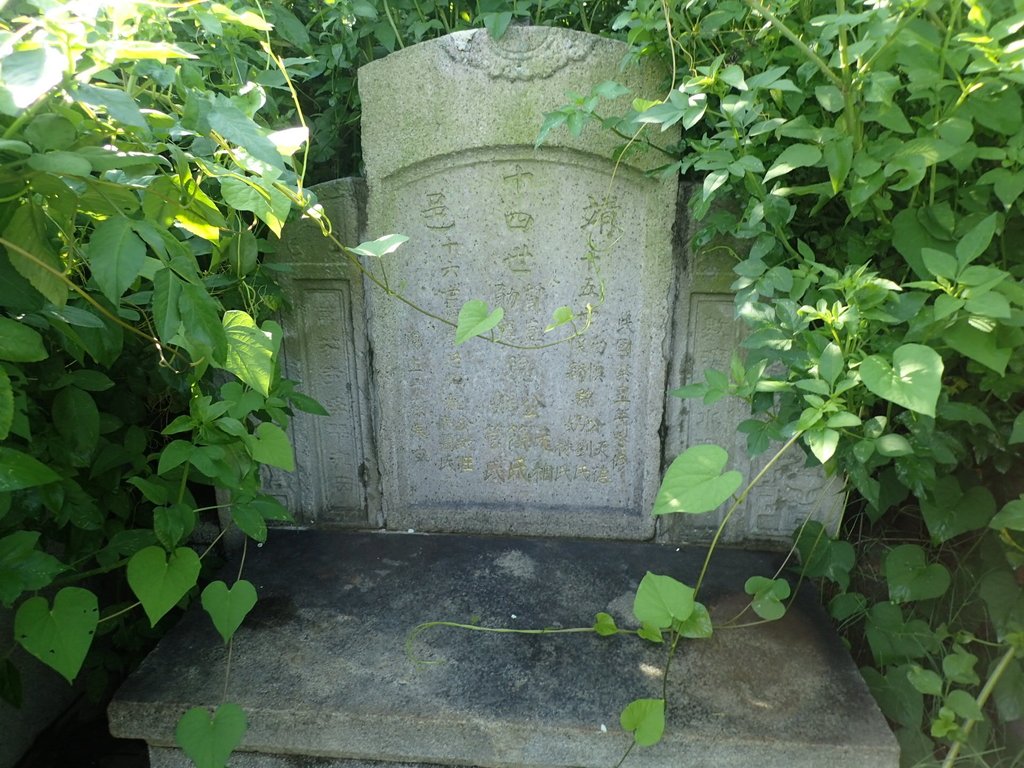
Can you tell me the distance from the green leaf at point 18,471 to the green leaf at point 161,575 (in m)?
0.42

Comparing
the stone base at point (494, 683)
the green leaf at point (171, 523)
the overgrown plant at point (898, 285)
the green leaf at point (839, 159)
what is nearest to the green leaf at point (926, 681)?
the overgrown plant at point (898, 285)

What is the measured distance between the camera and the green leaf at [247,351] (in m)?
1.45

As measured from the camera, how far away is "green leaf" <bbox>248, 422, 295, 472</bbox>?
1.74 meters

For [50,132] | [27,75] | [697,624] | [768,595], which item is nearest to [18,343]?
[50,132]

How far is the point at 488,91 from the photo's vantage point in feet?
7.00

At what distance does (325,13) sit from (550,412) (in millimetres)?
1483

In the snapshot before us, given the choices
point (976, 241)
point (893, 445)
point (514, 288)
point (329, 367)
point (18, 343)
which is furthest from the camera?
point (329, 367)

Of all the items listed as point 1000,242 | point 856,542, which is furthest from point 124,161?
point 856,542

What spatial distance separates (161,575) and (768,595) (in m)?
1.55

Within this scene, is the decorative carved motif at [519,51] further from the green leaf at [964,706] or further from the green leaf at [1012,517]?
the green leaf at [964,706]

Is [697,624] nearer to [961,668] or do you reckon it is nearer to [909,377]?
[961,668]

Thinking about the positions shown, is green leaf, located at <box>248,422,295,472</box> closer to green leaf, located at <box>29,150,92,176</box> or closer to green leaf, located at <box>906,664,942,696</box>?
green leaf, located at <box>29,150,92,176</box>

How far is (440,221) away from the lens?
2.28 m

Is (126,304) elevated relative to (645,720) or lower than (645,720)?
elevated
